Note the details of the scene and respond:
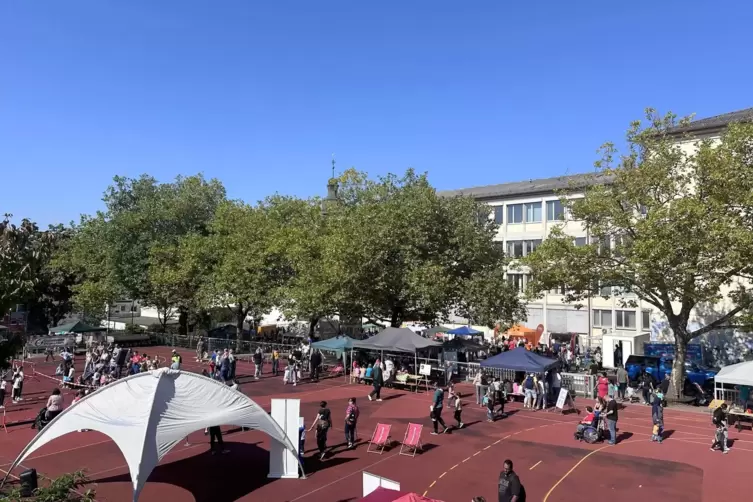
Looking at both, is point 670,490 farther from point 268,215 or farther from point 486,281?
point 268,215

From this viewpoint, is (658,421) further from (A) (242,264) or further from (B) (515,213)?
(B) (515,213)

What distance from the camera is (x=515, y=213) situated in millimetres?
55875

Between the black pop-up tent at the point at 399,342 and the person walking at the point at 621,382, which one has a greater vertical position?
the black pop-up tent at the point at 399,342

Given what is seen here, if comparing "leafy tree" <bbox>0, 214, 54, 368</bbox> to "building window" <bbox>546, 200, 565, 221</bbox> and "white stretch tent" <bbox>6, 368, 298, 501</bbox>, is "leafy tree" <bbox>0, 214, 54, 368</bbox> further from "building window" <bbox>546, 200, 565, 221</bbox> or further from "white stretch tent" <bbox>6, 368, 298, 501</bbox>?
"building window" <bbox>546, 200, 565, 221</bbox>

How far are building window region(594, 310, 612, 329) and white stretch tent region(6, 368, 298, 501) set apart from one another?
43.7 metres

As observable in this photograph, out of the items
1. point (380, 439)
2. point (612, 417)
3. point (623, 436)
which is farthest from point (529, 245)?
point (380, 439)

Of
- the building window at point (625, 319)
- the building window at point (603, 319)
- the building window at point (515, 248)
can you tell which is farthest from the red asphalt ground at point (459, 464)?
the building window at point (515, 248)

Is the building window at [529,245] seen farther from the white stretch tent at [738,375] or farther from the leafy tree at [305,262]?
the white stretch tent at [738,375]

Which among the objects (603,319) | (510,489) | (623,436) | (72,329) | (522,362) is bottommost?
(623,436)

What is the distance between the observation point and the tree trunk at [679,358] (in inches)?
950

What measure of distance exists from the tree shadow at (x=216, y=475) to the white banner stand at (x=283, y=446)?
36 centimetres

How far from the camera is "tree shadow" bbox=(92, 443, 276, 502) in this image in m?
13.1

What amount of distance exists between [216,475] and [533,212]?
45310 millimetres

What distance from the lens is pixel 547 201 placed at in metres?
53.3
